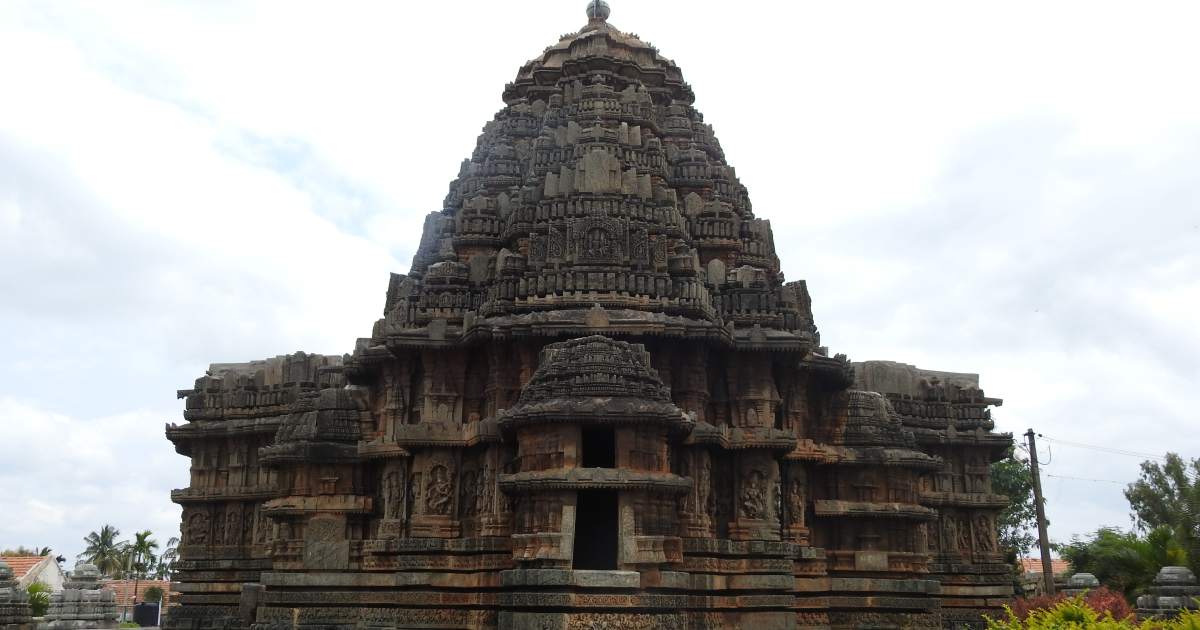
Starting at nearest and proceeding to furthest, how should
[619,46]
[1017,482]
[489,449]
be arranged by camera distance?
1. [489,449]
2. [619,46]
3. [1017,482]

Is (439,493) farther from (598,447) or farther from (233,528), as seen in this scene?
(233,528)

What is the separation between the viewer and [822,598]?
1917 cm

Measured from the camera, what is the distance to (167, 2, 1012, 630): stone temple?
15.6 metres

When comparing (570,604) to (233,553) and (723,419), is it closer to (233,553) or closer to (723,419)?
(723,419)

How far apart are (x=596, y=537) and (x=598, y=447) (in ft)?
4.83

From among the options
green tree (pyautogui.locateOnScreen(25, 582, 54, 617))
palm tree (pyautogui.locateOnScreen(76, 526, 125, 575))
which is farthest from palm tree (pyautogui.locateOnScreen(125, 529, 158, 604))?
green tree (pyautogui.locateOnScreen(25, 582, 54, 617))

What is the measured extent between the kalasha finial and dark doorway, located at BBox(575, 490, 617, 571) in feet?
46.4

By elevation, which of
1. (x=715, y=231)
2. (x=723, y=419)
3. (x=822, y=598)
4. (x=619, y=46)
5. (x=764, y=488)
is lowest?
(x=822, y=598)

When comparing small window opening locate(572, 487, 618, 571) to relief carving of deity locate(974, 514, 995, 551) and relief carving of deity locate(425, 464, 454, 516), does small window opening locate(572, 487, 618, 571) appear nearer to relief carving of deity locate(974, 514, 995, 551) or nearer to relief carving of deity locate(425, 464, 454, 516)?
relief carving of deity locate(425, 464, 454, 516)

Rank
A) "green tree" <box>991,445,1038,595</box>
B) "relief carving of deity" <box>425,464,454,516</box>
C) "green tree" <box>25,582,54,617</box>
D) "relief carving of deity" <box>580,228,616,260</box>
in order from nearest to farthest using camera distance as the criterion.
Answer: "relief carving of deity" <box>425,464,454,516</box> < "relief carving of deity" <box>580,228,616,260</box> < "green tree" <box>25,582,54,617</box> < "green tree" <box>991,445,1038,595</box>

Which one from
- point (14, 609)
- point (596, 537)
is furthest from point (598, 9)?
point (14, 609)

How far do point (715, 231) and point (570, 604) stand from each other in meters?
9.00

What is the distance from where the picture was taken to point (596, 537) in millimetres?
16969

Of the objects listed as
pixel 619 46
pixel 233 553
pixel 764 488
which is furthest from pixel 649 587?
pixel 233 553
